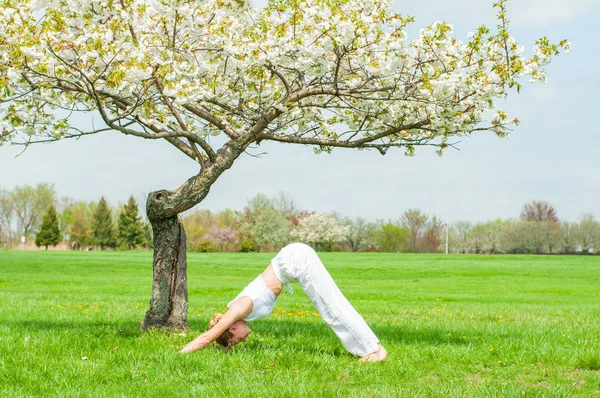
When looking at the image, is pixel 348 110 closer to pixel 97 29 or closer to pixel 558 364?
pixel 97 29

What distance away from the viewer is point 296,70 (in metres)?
7.37

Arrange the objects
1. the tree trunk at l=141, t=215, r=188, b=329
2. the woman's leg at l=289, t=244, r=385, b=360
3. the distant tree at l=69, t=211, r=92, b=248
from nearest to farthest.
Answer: the woman's leg at l=289, t=244, r=385, b=360
the tree trunk at l=141, t=215, r=188, b=329
the distant tree at l=69, t=211, r=92, b=248

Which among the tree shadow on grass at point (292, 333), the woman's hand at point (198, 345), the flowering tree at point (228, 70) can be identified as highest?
the flowering tree at point (228, 70)

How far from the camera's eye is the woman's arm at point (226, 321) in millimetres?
6059

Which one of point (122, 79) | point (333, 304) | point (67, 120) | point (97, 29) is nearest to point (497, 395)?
point (333, 304)

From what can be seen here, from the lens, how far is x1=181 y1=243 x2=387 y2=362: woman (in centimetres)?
600

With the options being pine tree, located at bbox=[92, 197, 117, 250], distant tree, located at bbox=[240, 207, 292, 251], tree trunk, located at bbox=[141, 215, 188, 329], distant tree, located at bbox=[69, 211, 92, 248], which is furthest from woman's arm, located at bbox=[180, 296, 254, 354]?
distant tree, located at bbox=[69, 211, 92, 248]

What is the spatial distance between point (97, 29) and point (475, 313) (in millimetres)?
9264

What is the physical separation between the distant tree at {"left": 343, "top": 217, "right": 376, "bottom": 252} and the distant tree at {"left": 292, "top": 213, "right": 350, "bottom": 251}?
160cm

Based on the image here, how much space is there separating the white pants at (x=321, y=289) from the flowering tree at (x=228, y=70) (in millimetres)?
1989

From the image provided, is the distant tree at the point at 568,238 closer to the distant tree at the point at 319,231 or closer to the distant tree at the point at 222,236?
the distant tree at the point at 319,231

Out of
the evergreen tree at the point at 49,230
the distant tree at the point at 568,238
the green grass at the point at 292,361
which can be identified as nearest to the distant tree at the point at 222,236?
the evergreen tree at the point at 49,230

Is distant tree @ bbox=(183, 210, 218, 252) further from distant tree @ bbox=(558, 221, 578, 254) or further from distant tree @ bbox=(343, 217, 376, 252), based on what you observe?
distant tree @ bbox=(558, 221, 578, 254)

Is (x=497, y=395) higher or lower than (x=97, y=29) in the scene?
lower
